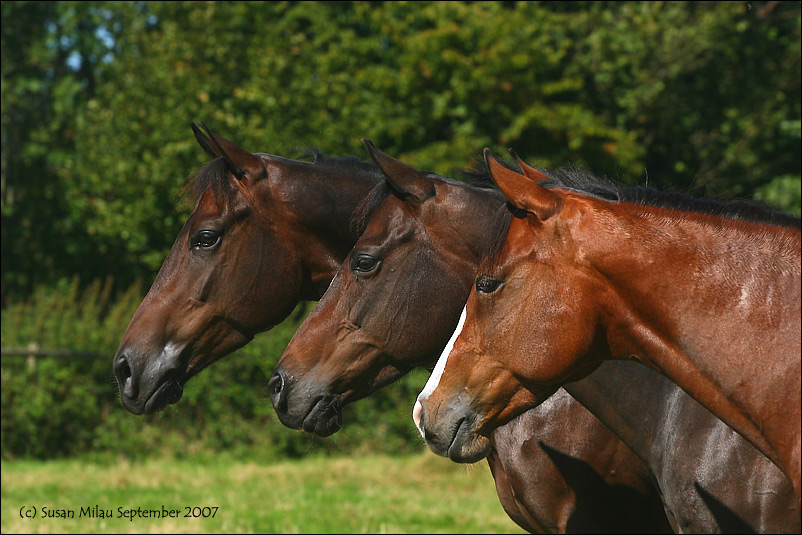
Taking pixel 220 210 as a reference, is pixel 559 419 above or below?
below

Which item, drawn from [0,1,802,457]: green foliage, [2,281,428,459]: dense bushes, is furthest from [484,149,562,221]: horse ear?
[0,1,802,457]: green foliage

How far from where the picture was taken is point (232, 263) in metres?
4.07

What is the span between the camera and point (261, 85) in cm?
1354

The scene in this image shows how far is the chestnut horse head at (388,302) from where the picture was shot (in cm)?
360

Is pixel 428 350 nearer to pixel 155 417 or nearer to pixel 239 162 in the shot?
pixel 239 162

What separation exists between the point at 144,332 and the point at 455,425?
1.70 meters

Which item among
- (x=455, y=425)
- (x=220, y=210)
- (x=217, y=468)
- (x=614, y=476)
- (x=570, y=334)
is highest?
(x=570, y=334)

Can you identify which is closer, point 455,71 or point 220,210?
point 220,210

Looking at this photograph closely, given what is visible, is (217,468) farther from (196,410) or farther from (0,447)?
(0,447)

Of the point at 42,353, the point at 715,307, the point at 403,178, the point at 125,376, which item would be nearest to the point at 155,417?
the point at 42,353

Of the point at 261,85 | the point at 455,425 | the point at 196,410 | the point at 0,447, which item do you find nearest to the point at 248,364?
the point at 196,410

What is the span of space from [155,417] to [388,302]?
8396 mm

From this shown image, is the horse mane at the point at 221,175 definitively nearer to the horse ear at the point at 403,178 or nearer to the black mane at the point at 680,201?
the horse ear at the point at 403,178

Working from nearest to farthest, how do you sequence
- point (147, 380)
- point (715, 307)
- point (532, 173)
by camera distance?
1. point (715, 307)
2. point (532, 173)
3. point (147, 380)
